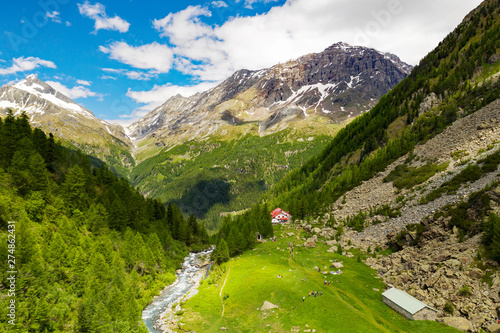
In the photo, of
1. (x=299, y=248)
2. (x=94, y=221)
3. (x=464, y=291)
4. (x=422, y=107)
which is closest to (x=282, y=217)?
(x=299, y=248)

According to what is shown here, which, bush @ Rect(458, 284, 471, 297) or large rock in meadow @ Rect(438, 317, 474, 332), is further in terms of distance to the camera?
bush @ Rect(458, 284, 471, 297)

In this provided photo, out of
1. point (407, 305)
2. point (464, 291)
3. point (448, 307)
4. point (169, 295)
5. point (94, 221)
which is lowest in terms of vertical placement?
point (169, 295)

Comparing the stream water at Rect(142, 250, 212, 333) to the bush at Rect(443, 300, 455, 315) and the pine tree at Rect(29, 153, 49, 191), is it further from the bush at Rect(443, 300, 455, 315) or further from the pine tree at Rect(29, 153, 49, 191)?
the bush at Rect(443, 300, 455, 315)

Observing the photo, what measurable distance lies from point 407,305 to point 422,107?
118264 millimetres

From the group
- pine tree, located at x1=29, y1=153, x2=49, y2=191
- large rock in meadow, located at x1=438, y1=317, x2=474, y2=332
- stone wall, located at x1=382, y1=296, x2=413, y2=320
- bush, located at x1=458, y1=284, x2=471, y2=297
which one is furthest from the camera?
pine tree, located at x1=29, y1=153, x2=49, y2=191

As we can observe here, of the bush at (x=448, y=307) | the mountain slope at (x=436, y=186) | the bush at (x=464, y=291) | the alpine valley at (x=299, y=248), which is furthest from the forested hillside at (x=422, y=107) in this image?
the bush at (x=448, y=307)

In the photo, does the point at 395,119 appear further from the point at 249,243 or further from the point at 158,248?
the point at 158,248

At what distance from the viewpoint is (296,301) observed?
49.2 meters

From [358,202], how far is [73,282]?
9003 centimetres

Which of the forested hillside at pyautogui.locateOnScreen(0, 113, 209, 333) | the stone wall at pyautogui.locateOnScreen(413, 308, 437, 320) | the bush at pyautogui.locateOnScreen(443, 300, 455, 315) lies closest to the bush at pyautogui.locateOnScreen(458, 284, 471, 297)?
the bush at pyautogui.locateOnScreen(443, 300, 455, 315)

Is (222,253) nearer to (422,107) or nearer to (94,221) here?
(94,221)

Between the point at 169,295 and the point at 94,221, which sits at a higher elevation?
the point at 94,221

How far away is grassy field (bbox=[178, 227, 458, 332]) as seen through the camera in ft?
133

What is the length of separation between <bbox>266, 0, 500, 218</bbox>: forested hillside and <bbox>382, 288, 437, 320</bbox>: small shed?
62.1 meters
